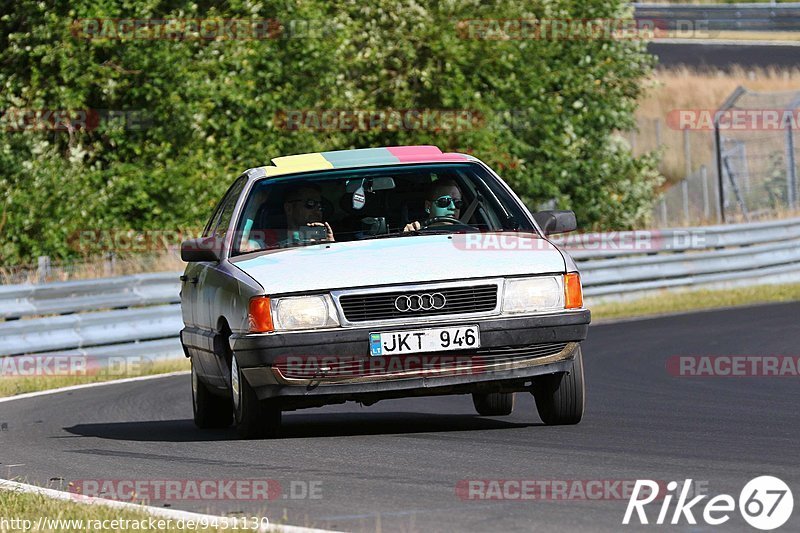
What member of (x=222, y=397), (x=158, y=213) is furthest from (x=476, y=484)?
(x=158, y=213)

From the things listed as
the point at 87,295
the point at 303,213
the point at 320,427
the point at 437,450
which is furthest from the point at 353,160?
the point at 87,295

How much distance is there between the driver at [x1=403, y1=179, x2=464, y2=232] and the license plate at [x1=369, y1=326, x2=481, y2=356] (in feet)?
4.34

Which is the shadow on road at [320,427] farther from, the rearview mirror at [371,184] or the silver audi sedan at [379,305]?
the rearview mirror at [371,184]

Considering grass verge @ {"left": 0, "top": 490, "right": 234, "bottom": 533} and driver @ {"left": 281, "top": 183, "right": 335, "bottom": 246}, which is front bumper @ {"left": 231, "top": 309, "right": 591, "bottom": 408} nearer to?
driver @ {"left": 281, "top": 183, "right": 335, "bottom": 246}

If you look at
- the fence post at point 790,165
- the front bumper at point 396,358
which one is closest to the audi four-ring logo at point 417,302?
the front bumper at point 396,358

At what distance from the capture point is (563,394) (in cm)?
908

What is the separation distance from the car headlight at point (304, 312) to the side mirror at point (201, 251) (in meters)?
1.21

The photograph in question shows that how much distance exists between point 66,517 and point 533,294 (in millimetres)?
3224

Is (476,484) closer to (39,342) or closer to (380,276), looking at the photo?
(380,276)

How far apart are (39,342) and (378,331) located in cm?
838

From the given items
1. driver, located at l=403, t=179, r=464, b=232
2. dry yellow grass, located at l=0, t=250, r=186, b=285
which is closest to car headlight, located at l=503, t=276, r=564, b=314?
driver, located at l=403, t=179, r=464, b=232

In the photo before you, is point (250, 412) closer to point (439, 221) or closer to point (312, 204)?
point (312, 204)

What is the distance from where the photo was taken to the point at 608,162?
3056 cm

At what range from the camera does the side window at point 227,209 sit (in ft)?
33.8
